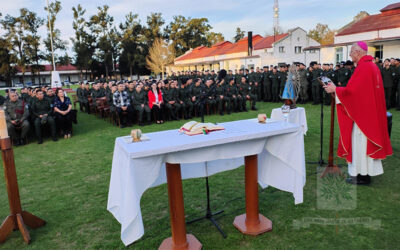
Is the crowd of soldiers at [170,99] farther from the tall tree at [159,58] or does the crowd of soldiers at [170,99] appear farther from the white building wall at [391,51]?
the tall tree at [159,58]

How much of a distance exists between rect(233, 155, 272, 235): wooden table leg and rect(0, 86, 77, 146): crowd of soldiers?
7.42m

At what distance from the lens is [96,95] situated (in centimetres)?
1381

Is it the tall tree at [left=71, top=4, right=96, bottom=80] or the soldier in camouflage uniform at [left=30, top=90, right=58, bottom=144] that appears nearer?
the soldier in camouflage uniform at [left=30, top=90, right=58, bottom=144]

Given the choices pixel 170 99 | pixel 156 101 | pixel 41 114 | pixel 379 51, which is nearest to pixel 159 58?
pixel 379 51

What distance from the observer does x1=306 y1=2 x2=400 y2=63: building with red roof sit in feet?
62.6

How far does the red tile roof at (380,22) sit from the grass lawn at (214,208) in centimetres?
1876

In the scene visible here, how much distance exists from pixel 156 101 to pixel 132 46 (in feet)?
153

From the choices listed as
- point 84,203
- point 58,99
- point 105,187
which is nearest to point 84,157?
point 105,187

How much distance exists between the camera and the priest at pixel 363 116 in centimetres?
397

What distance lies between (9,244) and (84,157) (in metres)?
3.61

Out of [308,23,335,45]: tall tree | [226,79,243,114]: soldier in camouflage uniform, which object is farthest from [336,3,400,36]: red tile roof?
[308,23,335,45]: tall tree

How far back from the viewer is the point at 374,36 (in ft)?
68.8

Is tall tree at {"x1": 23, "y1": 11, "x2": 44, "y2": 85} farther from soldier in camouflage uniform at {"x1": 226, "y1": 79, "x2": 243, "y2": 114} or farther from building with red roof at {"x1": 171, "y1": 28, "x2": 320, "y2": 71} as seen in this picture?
soldier in camouflage uniform at {"x1": 226, "y1": 79, "x2": 243, "y2": 114}

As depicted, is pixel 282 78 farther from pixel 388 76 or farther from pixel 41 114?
pixel 41 114
